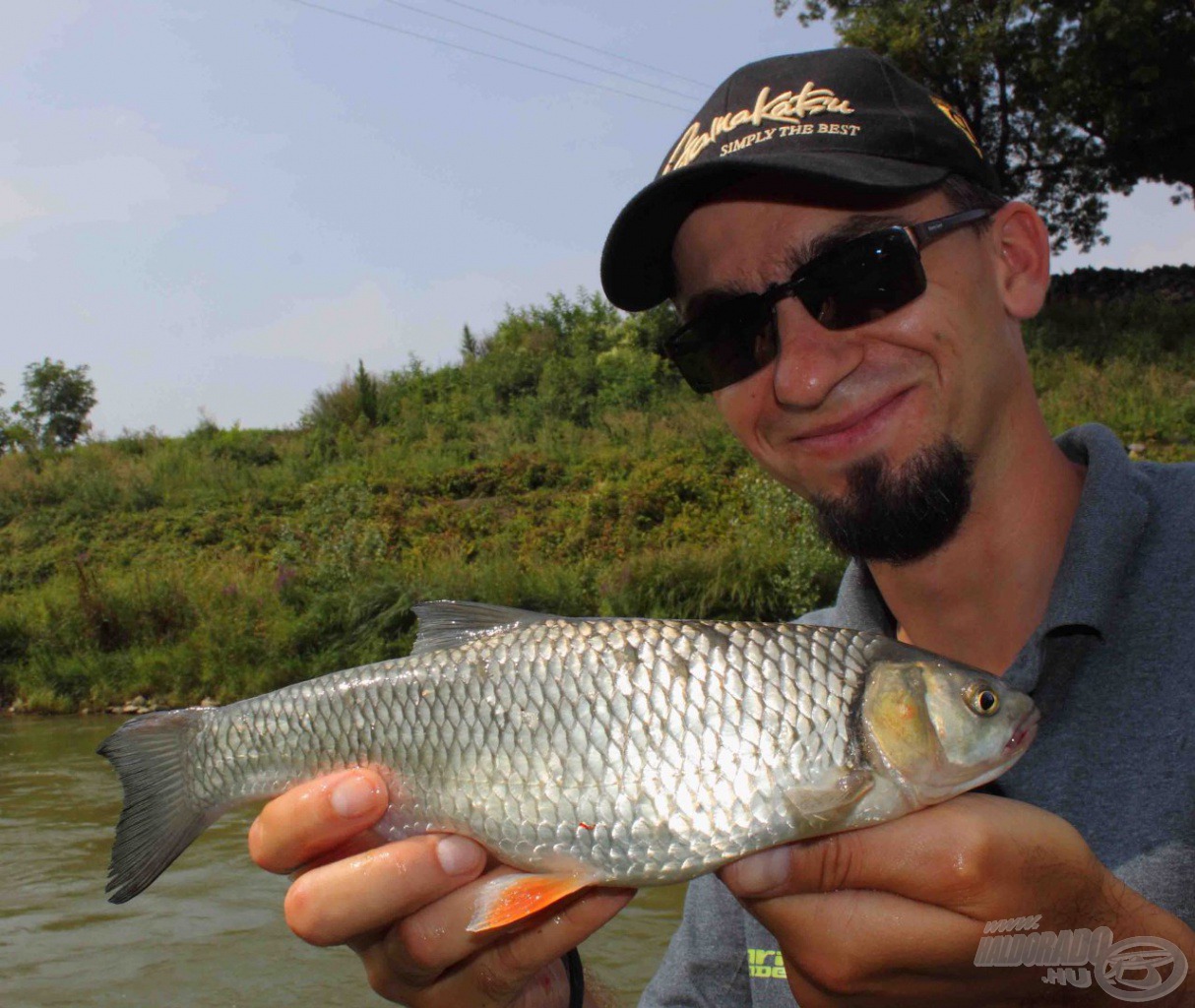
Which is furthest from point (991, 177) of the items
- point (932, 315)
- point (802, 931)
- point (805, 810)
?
point (802, 931)

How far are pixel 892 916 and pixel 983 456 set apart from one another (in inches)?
43.6

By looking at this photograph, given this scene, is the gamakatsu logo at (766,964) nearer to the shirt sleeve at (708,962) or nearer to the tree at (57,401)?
the shirt sleeve at (708,962)

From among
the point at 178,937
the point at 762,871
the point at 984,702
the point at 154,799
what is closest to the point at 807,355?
the point at 984,702

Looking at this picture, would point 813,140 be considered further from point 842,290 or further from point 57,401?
point 57,401

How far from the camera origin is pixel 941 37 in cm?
2088

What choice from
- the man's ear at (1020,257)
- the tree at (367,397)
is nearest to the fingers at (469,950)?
the man's ear at (1020,257)

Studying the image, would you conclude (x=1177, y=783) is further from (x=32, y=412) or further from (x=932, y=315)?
(x=32, y=412)

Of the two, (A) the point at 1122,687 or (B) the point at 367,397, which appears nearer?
(A) the point at 1122,687

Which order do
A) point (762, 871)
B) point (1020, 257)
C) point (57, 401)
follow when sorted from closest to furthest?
point (762, 871), point (1020, 257), point (57, 401)

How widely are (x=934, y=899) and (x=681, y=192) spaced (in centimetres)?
155

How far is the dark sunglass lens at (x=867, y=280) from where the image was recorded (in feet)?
7.14

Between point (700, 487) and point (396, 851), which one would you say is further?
point (700, 487)

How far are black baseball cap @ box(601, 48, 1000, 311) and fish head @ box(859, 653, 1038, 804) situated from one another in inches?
39.8

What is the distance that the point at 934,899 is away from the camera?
151cm
